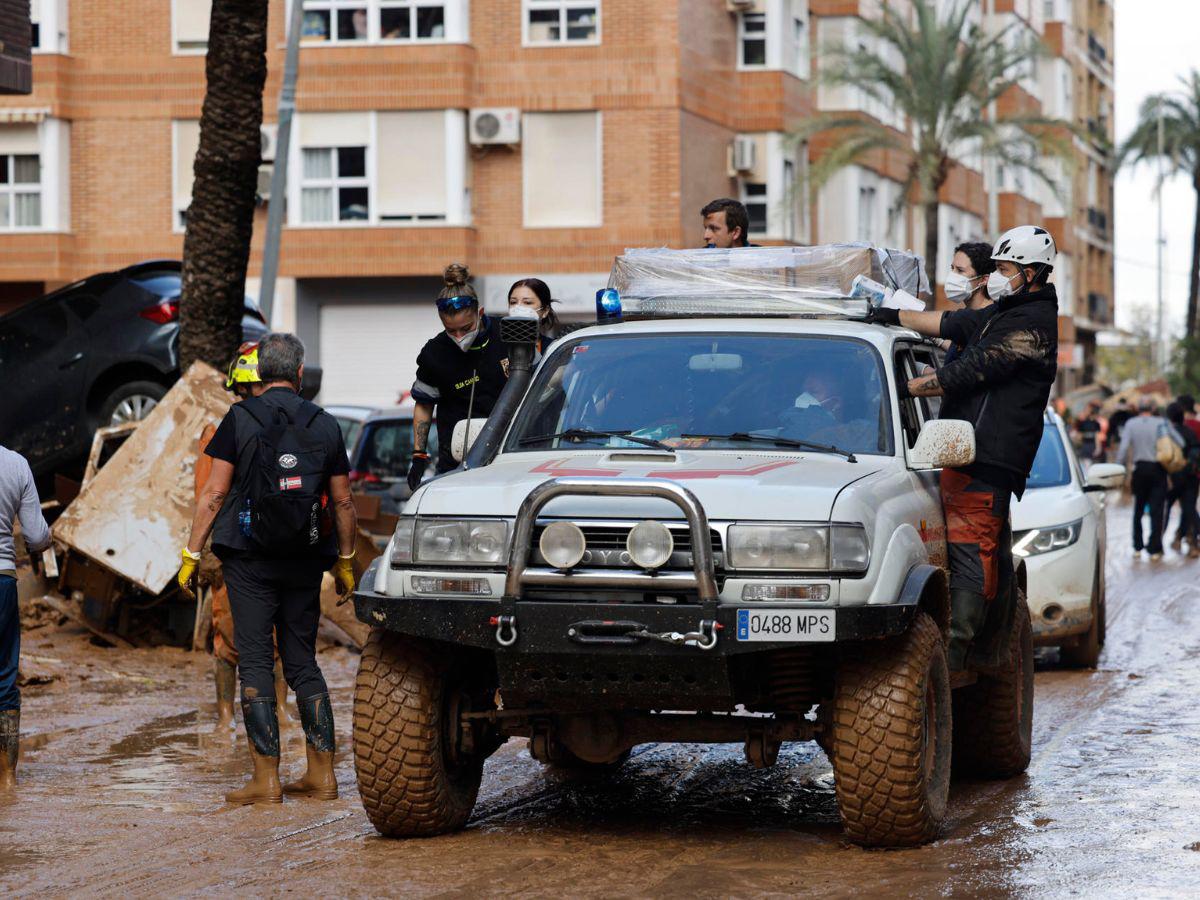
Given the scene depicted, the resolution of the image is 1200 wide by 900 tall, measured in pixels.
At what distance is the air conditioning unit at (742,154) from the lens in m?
41.3

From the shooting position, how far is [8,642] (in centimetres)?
896

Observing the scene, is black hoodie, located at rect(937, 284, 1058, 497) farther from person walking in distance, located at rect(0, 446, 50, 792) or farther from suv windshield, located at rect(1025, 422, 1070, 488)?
suv windshield, located at rect(1025, 422, 1070, 488)

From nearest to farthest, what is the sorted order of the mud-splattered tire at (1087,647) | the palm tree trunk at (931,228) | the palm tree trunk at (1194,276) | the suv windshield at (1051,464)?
the mud-splattered tire at (1087,647)
the suv windshield at (1051,464)
the palm tree trunk at (931,228)
the palm tree trunk at (1194,276)

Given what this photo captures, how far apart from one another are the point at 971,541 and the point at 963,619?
1.10 feet

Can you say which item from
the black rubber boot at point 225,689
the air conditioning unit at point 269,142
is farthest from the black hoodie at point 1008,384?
the air conditioning unit at point 269,142

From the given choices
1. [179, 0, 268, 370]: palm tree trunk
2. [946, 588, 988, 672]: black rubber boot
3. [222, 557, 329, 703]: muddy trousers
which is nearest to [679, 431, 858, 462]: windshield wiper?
[946, 588, 988, 672]: black rubber boot

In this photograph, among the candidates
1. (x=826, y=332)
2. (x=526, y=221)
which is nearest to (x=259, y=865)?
(x=826, y=332)

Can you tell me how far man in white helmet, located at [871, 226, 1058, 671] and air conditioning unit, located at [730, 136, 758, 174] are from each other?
33133 millimetres

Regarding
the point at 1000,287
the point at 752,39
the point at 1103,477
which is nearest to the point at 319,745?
the point at 1000,287

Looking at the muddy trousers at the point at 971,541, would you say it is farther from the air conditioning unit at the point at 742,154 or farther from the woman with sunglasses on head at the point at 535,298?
the air conditioning unit at the point at 742,154

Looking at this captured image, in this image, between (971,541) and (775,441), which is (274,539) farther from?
(971,541)

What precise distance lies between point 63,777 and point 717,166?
33078 millimetres

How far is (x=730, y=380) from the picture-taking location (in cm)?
817

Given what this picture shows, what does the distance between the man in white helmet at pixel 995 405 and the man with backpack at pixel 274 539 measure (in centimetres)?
239
